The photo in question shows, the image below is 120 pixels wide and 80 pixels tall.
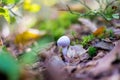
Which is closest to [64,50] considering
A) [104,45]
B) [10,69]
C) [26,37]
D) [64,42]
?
[64,42]

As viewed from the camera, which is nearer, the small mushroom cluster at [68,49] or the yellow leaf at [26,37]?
the small mushroom cluster at [68,49]

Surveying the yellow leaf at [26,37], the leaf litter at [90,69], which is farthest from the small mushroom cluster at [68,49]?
the yellow leaf at [26,37]

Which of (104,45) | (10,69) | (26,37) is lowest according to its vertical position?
(10,69)

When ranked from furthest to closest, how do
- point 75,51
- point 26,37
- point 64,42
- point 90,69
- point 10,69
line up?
point 26,37, point 75,51, point 64,42, point 90,69, point 10,69

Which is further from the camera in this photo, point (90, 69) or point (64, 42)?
point (64, 42)

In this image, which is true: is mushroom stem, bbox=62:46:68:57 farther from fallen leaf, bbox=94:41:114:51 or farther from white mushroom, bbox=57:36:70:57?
fallen leaf, bbox=94:41:114:51

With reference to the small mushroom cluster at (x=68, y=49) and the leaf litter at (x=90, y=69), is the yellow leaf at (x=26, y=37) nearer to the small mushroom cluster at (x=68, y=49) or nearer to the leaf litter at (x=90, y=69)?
the small mushroom cluster at (x=68, y=49)

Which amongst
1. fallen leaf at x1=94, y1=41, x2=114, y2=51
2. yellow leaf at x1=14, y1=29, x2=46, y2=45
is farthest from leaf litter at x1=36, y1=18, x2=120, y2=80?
yellow leaf at x1=14, y1=29, x2=46, y2=45

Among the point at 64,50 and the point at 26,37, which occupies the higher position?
the point at 26,37

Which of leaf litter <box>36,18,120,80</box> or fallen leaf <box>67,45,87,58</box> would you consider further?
fallen leaf <box>67,45,87,58</box>

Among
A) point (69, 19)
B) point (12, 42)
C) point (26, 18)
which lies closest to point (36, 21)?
point (26, 18)

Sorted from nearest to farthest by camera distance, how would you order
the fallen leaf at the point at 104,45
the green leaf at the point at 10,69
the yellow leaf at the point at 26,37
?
the green leaf at the point at 10,69
the fallen leaf at the point at 104,45
the yellow leaf at the point at 26,37

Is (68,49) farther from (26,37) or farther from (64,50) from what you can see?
(26,37)
